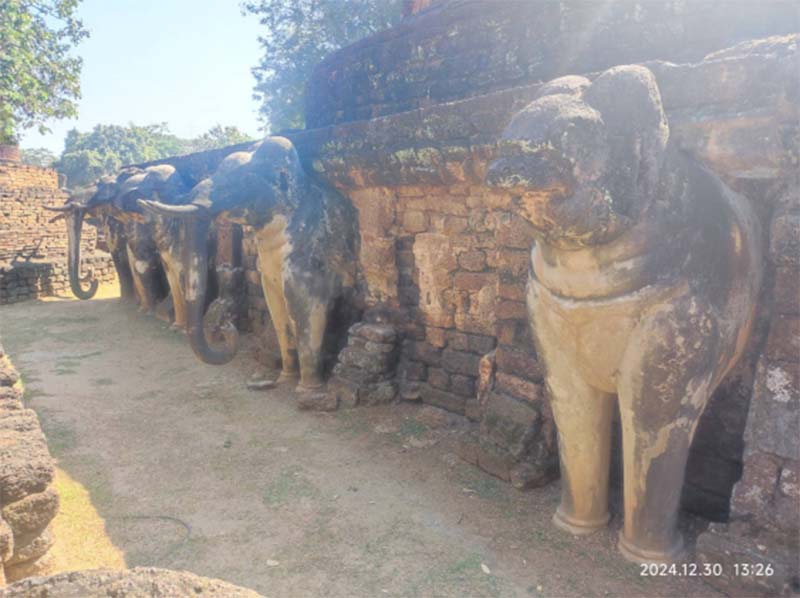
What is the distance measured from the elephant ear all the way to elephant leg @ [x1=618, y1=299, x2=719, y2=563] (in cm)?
49

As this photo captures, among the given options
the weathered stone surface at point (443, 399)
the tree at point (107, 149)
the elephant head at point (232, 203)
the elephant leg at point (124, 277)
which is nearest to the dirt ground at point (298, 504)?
the weathered stone surface at point (443, 399)

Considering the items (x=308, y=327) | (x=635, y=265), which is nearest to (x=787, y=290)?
(x=635, y=265)

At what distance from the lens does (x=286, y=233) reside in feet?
16.4

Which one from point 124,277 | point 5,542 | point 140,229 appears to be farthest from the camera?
point 124,277

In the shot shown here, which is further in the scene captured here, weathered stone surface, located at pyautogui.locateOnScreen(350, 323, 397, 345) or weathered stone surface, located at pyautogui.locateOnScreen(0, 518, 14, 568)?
weathered stone surface, located at pyautogui.locateOnScreen(350, 323, 397, 345)

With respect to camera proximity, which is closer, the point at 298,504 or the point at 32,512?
the point at 32,512

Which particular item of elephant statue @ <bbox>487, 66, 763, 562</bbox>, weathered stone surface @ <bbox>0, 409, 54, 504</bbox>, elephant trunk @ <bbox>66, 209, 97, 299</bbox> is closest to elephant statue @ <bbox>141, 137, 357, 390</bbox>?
weathered stone surface @ <bbox>0, 409, 54, 504</bbox>

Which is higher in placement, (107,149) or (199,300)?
(107,149)

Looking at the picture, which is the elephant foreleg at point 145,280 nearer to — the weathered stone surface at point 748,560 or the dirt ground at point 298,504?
the dirt ground at point 298,504

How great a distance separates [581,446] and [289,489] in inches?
70.1

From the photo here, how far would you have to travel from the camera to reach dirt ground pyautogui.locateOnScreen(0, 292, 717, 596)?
2779 mm

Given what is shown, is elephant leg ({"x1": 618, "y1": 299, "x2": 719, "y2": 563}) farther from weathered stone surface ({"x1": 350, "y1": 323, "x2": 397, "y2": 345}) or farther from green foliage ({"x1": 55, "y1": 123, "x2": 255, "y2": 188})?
green foliage ({"x1": 55, "y1": 123, "x2": 255, "y2": 188})

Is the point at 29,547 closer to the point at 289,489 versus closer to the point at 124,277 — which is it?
the point at 289,489

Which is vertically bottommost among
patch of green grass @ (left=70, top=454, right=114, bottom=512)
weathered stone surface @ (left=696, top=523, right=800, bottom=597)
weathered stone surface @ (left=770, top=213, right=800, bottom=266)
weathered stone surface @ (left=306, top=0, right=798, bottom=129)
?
patch of green grass @ (left=70, top=454, right=114, bottom=512)
